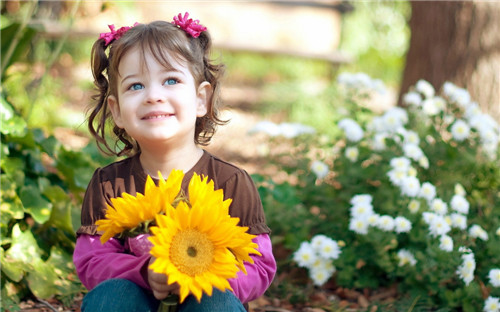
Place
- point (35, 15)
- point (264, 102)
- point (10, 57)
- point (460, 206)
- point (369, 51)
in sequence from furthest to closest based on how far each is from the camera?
point (369, 51) → point (264, 102) → point (35, 15) → point (10, 57) → point (460, 206)

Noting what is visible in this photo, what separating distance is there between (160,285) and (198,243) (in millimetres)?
148

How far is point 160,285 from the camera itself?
1.56 m

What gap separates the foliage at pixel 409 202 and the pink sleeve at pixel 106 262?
1192mm

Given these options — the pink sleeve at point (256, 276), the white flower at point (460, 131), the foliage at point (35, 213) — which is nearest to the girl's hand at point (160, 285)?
the pink sleeve at point (256, 276)

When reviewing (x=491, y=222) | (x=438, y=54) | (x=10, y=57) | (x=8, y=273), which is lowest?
(x=8, y=273)

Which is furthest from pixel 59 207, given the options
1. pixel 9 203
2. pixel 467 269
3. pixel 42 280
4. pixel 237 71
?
pixel 237 71

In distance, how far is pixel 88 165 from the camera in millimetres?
2918

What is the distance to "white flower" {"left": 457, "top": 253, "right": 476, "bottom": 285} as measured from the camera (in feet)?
8.18

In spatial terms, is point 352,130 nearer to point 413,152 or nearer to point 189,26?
point 413,152

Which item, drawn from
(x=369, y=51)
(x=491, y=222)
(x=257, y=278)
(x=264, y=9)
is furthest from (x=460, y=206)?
(x=369, y=51)

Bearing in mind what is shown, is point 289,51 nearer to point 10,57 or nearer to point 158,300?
point 10,57

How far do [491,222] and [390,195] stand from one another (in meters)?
0.51

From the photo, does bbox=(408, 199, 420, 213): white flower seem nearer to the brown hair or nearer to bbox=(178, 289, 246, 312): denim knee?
the brown hair

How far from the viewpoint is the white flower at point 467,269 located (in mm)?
2494
